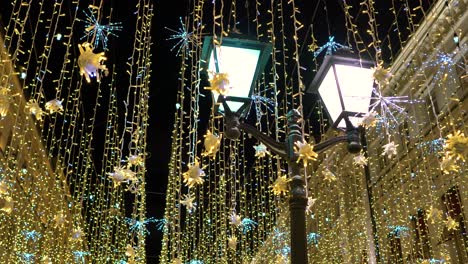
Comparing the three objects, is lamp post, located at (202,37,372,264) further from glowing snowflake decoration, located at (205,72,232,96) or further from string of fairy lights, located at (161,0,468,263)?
string of fairy lights, located at (161,0,468,263)

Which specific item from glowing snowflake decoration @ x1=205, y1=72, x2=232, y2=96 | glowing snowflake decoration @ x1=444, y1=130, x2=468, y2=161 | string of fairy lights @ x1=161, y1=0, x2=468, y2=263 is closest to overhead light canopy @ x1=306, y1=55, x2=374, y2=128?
glowing snowflake decoration @ x1=444, y1=130, x2=468, y2=161

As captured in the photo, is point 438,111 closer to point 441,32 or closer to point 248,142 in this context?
point 441,32

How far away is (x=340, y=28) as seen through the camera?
9992 millimetres

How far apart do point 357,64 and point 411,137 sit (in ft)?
35.3

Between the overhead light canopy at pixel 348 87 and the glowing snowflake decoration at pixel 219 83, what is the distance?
30.9 inches

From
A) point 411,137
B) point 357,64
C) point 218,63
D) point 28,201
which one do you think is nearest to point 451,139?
point 357,64

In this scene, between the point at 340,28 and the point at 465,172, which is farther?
the point at 465,172

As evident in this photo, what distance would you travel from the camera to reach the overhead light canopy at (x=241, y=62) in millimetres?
3898

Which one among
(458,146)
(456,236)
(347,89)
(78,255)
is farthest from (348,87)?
(78,255)

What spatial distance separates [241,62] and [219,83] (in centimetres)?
30

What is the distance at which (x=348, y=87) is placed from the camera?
393 cm

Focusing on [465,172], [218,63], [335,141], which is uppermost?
[465,172]

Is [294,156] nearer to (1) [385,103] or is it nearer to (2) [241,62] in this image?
(2) [241,62]

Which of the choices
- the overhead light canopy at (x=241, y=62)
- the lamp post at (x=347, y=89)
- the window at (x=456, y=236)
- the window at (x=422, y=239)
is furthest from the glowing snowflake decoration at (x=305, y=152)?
the window at (x=422, y=239)
